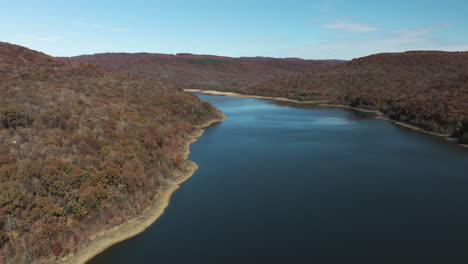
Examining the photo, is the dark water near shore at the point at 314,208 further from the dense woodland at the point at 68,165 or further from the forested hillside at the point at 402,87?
the forested hillside at the point at 402,87

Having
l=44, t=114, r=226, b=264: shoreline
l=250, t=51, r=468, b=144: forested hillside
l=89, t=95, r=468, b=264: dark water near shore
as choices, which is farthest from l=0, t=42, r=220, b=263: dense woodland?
l=250, t=51, r=468, b=144: forested hillside

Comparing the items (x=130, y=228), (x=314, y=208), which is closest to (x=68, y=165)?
(x=130, y=228)

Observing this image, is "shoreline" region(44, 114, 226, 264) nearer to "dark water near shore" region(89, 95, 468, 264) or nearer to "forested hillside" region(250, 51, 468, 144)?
"dark water near shore" region(89, 95, 468, 264)

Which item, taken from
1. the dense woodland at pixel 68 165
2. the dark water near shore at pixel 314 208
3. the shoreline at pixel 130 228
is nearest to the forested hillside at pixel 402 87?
the dark water near shore at pixel 314 208

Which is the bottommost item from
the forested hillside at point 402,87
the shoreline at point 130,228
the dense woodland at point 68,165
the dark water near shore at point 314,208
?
the shoreline at point 130,228

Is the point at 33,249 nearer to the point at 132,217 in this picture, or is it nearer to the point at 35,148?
the point at 132,217

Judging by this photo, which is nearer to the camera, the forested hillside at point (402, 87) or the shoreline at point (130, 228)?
the shoreline at point (130, 228)
